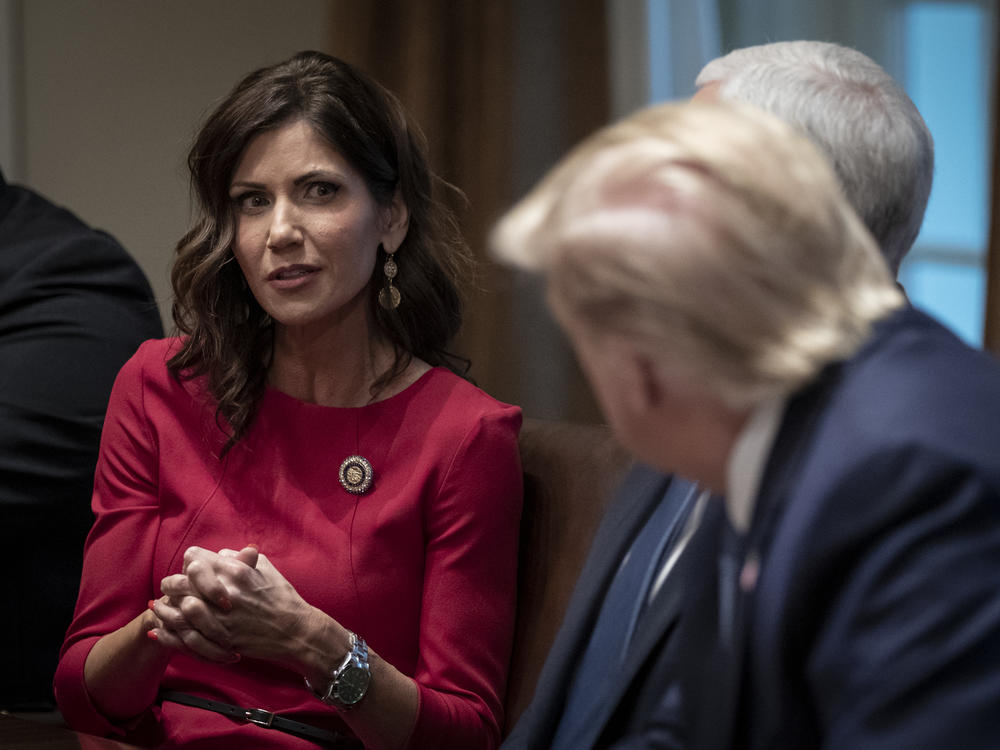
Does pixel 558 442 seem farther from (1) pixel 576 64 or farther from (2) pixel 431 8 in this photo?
(2) pixel 431 8

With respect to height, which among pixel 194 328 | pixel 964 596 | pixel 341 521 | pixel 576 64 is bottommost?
pixel 341 521

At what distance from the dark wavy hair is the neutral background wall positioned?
1.86m

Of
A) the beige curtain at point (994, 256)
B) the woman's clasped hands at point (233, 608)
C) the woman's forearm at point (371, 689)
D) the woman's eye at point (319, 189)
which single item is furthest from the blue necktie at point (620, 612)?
the beige curtain at point (994, 256)

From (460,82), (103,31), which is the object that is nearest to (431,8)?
(460,82)

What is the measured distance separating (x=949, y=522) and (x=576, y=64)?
99.4 inches

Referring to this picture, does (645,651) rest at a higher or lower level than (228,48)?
lower

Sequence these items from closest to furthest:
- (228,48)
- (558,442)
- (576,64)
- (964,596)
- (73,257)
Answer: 1. (964,596)
2. (558,442)
3. (73,257)
4. (576,64)
5. (228,48)

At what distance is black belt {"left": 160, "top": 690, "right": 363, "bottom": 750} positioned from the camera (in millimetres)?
1643

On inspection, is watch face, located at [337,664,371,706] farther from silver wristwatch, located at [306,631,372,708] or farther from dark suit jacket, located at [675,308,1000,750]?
dark suit jacket, located at [675,308,1000,750]

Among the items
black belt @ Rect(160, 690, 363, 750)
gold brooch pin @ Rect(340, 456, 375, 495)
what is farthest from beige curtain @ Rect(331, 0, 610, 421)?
black belt @ Rect(160, 690, 363, 750)

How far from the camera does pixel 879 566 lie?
735mm

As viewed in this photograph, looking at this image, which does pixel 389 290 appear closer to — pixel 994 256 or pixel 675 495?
pixel 675 495

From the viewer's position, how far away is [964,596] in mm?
713

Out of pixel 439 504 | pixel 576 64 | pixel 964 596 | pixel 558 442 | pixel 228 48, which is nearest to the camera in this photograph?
pixel 964 596
